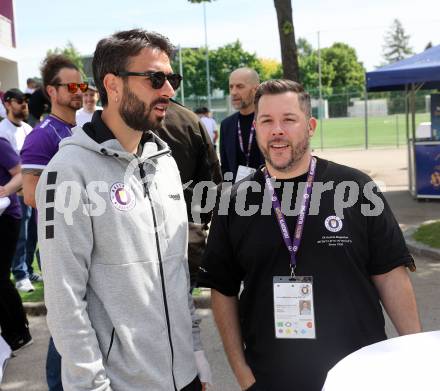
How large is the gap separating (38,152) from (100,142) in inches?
55.8

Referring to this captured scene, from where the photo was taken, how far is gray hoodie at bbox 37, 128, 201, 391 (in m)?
1.88

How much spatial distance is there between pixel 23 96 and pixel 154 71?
4670 millimetres

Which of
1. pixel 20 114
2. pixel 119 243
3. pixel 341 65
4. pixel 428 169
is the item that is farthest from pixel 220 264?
pixel 341 65

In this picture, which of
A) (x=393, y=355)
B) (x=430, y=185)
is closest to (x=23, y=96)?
(x=393, y=355)

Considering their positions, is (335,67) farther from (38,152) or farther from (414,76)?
(38,152)

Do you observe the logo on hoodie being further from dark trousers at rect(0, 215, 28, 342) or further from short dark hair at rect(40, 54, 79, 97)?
dark trousers at rect(0, 215, 28, 342)

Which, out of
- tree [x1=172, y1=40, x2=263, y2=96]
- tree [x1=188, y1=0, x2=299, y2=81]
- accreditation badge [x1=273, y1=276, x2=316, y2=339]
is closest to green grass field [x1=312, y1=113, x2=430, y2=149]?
tree [x1=188, y1=0, x2=299, y2=81]

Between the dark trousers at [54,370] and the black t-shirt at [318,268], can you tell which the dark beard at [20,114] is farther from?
the black t-shirt at [318,268]

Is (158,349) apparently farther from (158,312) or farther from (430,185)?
(430,185)

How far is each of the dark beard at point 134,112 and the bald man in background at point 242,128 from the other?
320 cm

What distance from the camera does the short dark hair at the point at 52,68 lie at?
3740mm

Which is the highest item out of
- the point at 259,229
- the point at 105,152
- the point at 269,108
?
the point at 269,108

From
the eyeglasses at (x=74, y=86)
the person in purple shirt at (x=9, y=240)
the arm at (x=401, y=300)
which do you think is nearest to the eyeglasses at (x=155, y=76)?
the arm at (x=401, y=300)

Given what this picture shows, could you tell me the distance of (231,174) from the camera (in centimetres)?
564
